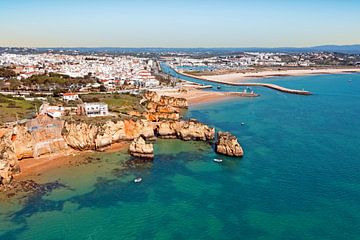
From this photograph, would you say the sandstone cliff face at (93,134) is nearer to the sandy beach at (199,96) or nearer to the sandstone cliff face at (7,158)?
the sandstone cliff face at (7,158)

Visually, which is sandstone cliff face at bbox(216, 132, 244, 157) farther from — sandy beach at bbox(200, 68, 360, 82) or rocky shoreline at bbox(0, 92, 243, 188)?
sandy beach at bbox(200, 68, 360, 82)

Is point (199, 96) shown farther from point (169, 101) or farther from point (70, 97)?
point (70, 97)

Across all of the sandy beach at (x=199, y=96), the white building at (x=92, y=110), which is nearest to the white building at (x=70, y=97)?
the white building at (x=92, y=110)

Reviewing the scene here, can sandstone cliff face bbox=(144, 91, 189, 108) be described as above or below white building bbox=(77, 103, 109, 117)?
below

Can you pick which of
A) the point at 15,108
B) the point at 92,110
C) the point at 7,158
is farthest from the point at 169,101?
the point at 7,158

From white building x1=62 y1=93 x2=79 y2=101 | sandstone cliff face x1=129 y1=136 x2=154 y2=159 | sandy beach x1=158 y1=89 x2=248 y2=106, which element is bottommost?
sandy beach x1=158 y1=89 x2=248 y2=106

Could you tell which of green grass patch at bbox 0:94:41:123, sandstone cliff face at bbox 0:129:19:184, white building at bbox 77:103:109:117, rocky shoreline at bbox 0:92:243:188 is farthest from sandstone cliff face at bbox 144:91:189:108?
sandstone cliff face at bbox 0:129:19:184
